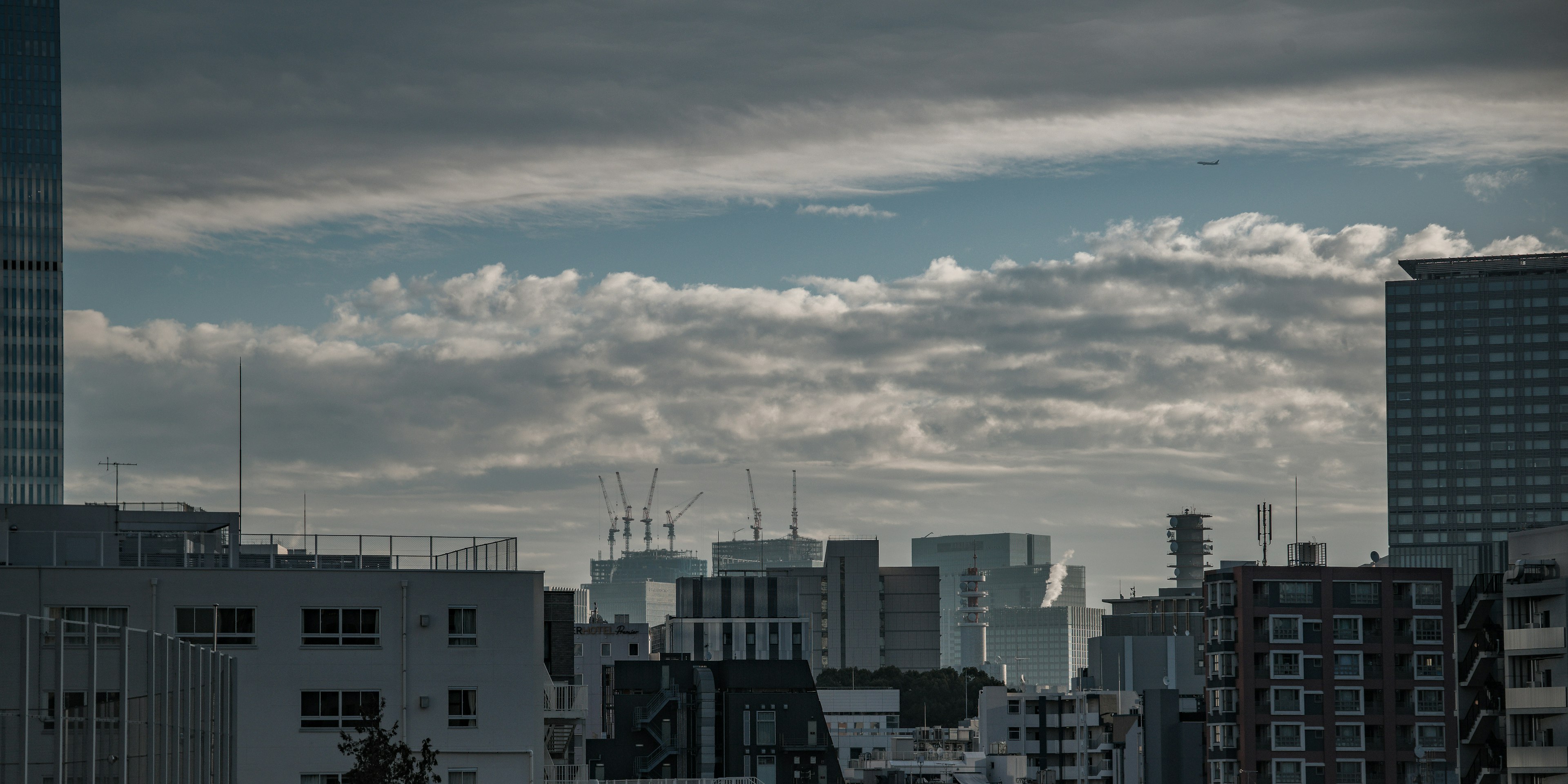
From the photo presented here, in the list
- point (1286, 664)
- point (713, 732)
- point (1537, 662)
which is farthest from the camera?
point (713, 732)

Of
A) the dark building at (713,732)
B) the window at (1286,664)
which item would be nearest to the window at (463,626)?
the window at (1286,664)

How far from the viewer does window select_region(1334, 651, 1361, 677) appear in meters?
117

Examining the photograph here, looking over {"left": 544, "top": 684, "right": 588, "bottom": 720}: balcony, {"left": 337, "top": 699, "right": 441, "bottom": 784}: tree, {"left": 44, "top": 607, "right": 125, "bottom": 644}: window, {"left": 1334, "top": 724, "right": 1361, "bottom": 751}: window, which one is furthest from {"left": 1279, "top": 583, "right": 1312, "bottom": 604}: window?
{"left": 44, "top": 607, "right": 125, "bottom": 644}: window

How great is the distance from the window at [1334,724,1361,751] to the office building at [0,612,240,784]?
312 feet

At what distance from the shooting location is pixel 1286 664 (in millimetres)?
118062

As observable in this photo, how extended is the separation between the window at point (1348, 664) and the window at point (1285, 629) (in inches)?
111

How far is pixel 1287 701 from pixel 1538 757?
3786 cm

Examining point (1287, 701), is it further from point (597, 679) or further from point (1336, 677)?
point (597, 679)

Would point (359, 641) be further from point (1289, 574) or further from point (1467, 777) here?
point (1289, 574)

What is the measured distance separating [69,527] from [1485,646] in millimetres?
70125

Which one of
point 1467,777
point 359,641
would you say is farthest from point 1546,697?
point 359,641

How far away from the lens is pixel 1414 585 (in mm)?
117500

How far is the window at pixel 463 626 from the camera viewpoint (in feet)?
216

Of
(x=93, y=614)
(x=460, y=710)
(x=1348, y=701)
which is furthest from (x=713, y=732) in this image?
(x=93, y=614)
